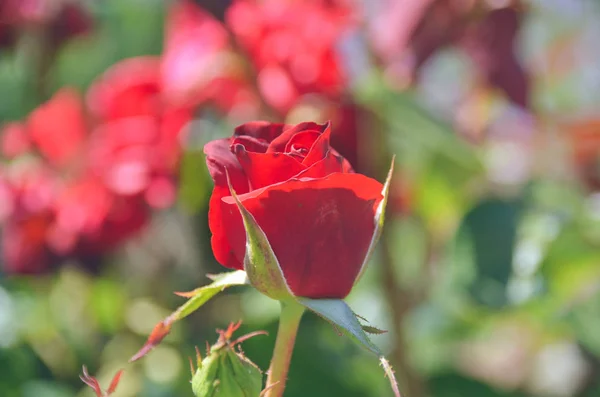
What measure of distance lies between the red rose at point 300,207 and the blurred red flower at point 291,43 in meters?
A: 0.41

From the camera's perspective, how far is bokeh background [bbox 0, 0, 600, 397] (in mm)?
683

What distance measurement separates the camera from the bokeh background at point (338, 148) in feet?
2.24

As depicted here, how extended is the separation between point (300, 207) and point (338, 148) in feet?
1.39

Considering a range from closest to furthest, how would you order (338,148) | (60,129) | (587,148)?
(338,148) < (60,129) < (587,148)

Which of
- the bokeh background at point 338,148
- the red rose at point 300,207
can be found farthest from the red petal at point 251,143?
the bokeh background at point 338,148

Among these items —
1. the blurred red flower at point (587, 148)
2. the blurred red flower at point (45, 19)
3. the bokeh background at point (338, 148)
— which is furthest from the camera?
the blurred red flower at point (587, 148)

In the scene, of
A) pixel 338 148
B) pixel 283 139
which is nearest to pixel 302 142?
pixel 283 139

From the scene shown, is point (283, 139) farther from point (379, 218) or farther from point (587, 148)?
point (587, 148)

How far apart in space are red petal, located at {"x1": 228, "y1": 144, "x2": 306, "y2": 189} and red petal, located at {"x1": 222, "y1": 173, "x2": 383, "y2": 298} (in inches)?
0.4

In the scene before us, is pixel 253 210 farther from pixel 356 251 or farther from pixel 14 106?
pixel 14 106

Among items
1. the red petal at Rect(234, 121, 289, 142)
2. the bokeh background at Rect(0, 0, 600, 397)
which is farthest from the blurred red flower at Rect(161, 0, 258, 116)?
the red petal at Rect(234, 121, 289, 142)

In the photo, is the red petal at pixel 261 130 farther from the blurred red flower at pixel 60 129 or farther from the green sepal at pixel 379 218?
the blurred red flower at pixel 60 129

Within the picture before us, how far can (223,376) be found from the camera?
26 centimetres

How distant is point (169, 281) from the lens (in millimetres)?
935
